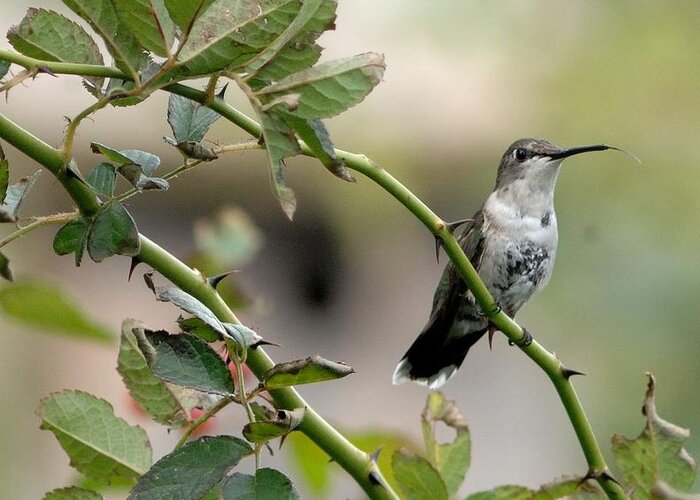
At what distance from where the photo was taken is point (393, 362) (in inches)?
270

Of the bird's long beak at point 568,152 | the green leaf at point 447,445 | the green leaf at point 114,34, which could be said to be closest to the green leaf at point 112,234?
the green leaf at point 114,34

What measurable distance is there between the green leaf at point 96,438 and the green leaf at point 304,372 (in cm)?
28

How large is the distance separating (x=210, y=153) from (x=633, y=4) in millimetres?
6197

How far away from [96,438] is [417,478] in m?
0.33

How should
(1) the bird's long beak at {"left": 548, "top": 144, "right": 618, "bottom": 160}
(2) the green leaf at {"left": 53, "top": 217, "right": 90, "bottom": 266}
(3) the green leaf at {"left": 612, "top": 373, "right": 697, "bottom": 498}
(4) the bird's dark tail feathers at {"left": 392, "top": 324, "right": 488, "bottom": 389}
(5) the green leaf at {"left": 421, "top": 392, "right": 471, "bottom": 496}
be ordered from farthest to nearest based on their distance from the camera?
(4) the bird's dark tail feathers at {"left": 392, "top": 324, "right": 488, "bottom": 389}
(1) the bird's long beak at {"left": 548, "top": 144, "right": 618, "bottom": 160}
(5) the green leaf at {"left": 421, "top": 392, "right": 471, "bottom": 496}
(3) the green leaf at {"left": 612, "top": 373, "right": 697, "bottom": 498}
(2) the green leaf at {"left": 53, "top": 217, "right": 90, "bottom": 266}

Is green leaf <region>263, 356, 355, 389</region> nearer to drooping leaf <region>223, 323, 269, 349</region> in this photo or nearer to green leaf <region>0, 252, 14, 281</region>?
drooping leaf <region>223, 323, 269, 349</region>

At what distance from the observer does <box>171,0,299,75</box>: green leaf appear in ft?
2.70

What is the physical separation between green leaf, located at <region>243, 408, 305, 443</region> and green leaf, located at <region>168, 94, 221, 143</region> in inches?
11.8

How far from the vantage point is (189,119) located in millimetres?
1021

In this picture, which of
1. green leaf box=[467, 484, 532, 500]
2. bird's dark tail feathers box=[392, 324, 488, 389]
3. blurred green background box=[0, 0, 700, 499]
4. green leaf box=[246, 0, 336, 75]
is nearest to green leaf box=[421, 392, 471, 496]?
green leaf box=[467, 484, 532, 500]

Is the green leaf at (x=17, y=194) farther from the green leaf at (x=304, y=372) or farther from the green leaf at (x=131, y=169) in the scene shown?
the green leaf at (x=304, y=372)

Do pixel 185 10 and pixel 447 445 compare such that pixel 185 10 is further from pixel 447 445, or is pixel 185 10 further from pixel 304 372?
pixel 447 445

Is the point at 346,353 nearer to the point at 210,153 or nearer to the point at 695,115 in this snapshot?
the point at 695,115

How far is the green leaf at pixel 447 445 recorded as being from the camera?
49.2 inches
